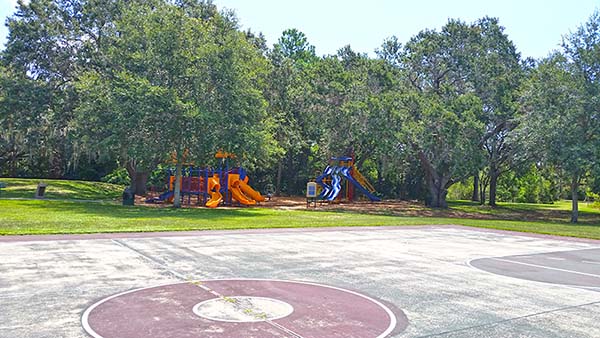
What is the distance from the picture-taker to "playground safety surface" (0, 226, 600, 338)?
6.26 m

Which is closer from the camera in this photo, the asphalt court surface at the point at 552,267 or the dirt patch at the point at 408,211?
the asphalt court surface at the point at 552,267

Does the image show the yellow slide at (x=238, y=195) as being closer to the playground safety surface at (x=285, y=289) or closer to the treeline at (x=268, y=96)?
the treeline at (x=268, y=96)

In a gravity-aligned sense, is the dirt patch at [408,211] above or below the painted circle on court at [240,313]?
above

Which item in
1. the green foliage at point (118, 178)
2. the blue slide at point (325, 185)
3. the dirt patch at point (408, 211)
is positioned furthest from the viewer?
the green foliage at point (118, 178)

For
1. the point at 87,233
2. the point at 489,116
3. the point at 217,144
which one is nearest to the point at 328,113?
the point at 489,116

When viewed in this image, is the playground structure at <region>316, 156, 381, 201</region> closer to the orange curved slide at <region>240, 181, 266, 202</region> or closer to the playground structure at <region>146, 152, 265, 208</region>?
the orange curved slide at <region>240, 181, 266, 202</region>

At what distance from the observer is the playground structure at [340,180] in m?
37.8

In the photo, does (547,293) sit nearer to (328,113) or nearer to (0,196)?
(328,113)

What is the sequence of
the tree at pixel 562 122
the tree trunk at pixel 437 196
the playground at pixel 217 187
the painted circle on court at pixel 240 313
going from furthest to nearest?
the tree trunk at pixel 437 196, the playground at pixel 217 187, the tree at pixel 562 122, the painted circle on court at pixel 240 313

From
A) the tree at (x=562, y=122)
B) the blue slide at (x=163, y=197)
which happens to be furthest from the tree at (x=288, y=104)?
the tree at (x=562, y=122)

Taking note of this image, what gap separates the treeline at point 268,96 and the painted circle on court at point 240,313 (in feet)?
59.1

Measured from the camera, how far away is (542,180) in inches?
2173

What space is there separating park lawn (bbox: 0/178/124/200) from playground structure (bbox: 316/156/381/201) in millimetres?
14969

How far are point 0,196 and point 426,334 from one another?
3191 centimetres
